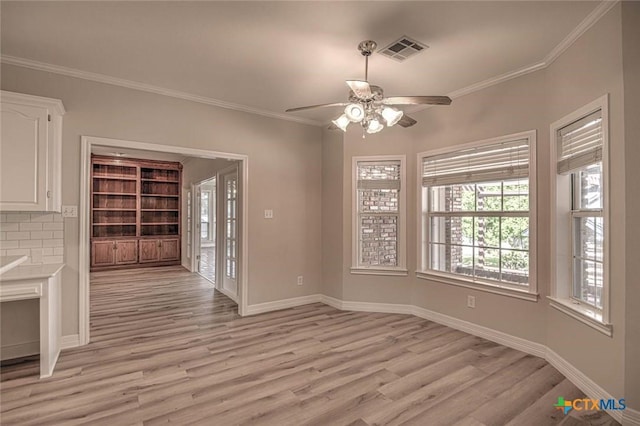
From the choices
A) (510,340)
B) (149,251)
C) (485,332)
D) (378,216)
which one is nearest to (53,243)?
(378,216)

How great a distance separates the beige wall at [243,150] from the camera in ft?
10.9

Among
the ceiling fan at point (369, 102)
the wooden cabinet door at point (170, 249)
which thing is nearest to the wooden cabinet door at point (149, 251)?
the wooden cabinet door at point (170, 249)

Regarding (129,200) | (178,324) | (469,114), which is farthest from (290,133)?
(129,200)

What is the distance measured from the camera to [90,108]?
3.43m

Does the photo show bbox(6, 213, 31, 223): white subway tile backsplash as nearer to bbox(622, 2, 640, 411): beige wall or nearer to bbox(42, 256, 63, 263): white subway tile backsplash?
bbox(42, 256, 63, 263): white subway tile backsplash

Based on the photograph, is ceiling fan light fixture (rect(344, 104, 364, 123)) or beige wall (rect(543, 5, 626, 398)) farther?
ceiling fan light fixture (rect(344, 104, 364, 123))

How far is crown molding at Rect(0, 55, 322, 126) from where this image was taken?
10.2 ft

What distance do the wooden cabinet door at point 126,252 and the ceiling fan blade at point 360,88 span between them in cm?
754

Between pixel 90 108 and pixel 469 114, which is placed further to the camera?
pixel 469 114

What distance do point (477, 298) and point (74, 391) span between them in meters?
3.81

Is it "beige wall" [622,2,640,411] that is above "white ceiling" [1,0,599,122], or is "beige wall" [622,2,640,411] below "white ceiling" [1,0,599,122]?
below

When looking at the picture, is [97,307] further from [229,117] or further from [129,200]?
[129,200]

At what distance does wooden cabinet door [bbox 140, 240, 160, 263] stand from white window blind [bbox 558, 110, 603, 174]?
835cm

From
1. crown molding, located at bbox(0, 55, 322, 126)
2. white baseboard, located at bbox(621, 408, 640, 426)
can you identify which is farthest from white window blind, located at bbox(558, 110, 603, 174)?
crown molding, located at bbox(0, 55, 322, 126)
